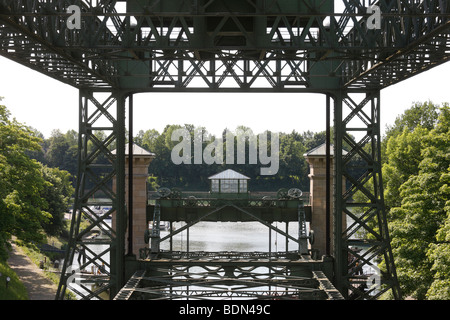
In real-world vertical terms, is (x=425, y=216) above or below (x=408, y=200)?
below

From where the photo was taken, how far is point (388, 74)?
588 inches

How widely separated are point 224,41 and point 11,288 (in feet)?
55.6

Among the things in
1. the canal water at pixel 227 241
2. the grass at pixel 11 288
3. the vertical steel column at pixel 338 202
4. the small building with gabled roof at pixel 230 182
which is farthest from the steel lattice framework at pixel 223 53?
the canal water at pixel 227 241

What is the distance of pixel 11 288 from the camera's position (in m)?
23.8

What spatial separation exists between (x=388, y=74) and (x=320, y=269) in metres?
7.23

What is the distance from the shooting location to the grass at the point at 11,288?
22531 mm

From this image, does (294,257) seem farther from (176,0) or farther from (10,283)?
(10,283)

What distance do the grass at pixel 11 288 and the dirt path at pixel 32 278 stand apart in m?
0.66

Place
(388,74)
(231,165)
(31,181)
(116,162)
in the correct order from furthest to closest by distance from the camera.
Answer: (231,165)
(31,181)
(116,162)
(388,74)

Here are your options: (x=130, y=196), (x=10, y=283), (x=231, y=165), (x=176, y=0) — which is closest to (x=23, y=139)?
(x=10, y=283)

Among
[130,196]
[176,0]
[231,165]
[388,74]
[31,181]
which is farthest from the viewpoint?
[231,165]

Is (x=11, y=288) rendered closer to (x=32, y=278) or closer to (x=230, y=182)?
(x=32, y=278)

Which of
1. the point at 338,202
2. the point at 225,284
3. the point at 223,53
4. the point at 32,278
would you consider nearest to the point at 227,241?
the point at 32,278

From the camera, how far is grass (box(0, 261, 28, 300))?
22531mm
